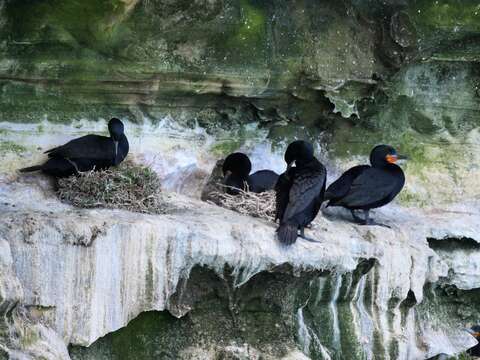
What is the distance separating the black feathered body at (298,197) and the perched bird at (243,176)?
0.93m

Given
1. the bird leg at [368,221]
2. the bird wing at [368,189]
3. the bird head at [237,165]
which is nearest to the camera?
the bird wing at [368,189]

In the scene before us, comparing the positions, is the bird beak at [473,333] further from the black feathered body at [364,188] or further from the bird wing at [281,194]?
the bird wing at [281,194]

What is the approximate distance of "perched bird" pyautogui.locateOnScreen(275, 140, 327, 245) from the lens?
414 inches

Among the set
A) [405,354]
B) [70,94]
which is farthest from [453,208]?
[70,94]

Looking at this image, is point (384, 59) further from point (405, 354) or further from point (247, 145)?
point (405, 354)

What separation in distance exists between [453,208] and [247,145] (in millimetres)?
2198

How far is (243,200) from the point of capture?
451 inches

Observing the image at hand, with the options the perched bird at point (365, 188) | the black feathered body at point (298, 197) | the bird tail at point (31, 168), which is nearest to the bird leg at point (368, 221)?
the perched bird at point (365, 188)

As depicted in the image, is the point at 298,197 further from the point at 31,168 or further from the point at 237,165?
the point at 31,168

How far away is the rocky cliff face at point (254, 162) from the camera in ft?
31.4

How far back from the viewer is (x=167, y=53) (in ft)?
38.8

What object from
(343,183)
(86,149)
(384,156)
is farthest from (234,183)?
(86,149)

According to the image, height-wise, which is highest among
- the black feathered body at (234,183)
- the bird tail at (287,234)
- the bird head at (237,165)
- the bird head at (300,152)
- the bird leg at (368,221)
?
the bird head at (300,152)

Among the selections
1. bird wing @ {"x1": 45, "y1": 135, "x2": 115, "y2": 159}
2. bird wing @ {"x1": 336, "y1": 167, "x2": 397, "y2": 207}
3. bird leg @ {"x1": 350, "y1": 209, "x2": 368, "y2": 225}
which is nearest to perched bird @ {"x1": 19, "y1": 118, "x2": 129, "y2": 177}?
bird wing @ {"x1": 45, "y1": 135, "x2": 115, "y2": 159}
